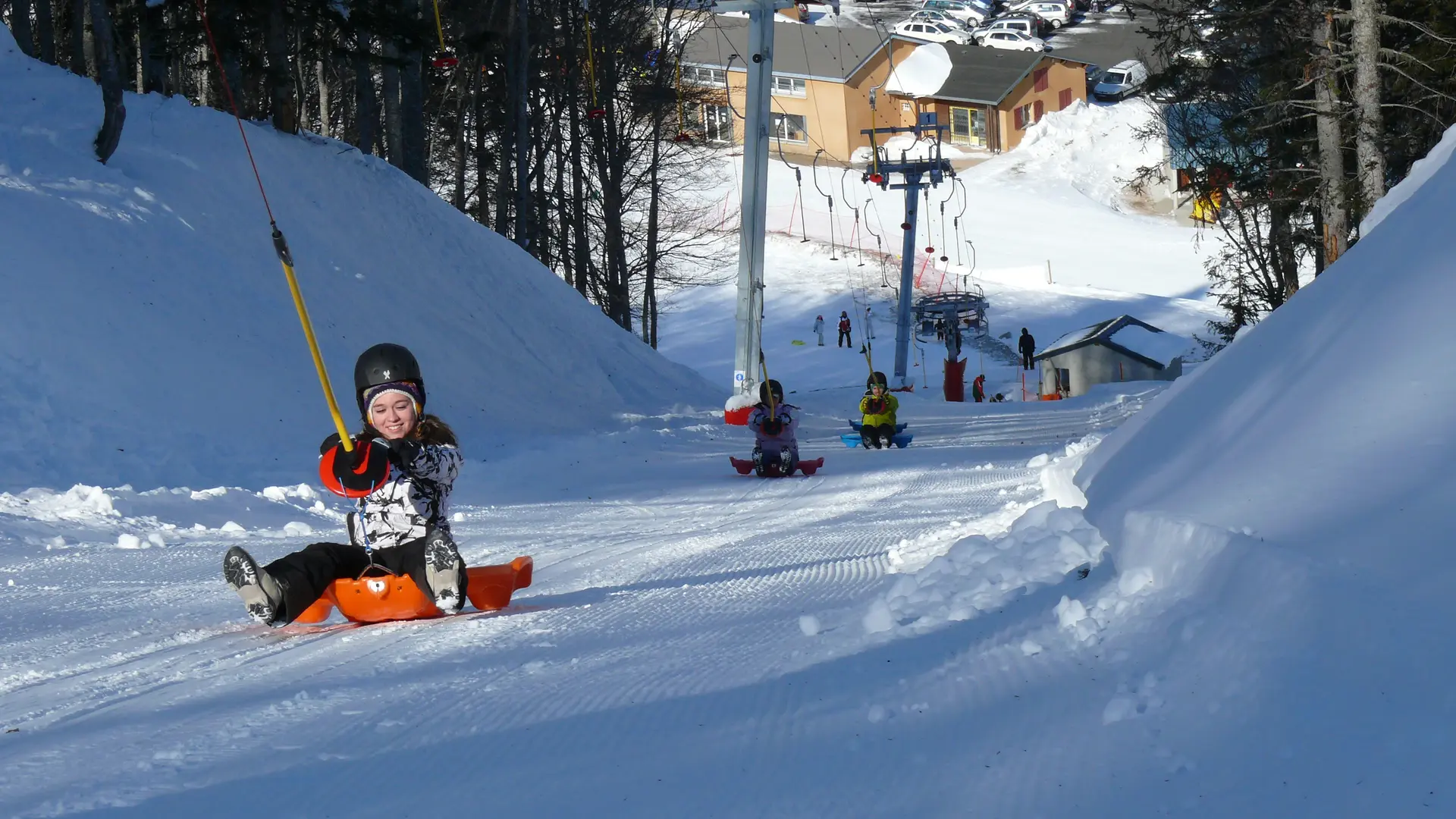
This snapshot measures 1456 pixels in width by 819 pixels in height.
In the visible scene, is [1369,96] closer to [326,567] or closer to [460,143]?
[326,567]

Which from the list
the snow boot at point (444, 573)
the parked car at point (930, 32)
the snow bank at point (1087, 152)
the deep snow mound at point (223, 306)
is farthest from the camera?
the parked car at point (930, 32)

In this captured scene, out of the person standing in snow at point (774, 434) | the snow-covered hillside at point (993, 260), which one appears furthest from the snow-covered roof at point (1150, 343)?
the person standing in snow at point (774, 434)

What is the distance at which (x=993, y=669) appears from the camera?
425cm

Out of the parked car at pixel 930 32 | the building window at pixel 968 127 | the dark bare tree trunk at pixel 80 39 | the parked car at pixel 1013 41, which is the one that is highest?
the parked car at pixel 930 32

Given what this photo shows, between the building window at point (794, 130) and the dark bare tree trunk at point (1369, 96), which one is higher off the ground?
the building window at point (794, 130)

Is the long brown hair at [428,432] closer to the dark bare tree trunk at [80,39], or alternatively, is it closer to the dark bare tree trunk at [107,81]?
the dark bare tree trunk at [107,81]

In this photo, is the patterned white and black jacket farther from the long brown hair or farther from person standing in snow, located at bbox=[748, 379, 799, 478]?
person standing in snow, located at bbox=[748, 379, 799, 478]

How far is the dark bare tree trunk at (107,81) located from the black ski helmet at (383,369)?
11.2 m

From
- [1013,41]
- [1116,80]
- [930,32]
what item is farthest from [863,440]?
[930,32]

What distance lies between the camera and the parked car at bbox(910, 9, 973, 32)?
314ft

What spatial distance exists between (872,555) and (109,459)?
23.5 ft

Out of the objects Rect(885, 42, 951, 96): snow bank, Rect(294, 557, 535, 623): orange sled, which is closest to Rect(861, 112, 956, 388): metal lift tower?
Rect(294, 557, 535, 623): orange sled

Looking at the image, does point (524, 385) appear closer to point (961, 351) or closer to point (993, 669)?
point (993, 669)

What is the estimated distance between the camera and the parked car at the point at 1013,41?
3497 inches
